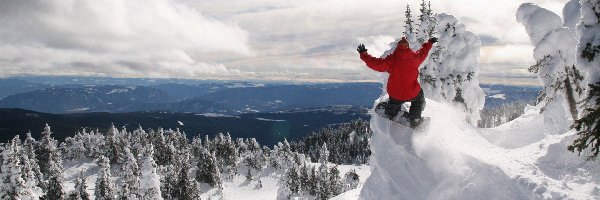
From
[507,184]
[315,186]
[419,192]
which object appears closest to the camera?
[507,184]

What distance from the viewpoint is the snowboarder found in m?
11.3

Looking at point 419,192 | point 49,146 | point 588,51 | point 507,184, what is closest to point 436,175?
point 419,192

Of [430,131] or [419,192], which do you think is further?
[430,131]

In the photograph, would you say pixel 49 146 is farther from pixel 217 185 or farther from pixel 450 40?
pixel 450 40

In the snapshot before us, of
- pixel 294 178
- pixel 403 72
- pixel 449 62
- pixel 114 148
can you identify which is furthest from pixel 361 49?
pixel 114 148

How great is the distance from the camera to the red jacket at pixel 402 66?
11312 millimetres

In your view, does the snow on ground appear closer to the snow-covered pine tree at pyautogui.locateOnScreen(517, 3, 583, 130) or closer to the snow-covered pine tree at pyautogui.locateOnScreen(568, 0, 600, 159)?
the snow-covered pine tree at pyautogui.locateOnScreen(517, 3, 583, 130)

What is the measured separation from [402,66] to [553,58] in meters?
14.2

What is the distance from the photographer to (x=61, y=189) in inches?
2066

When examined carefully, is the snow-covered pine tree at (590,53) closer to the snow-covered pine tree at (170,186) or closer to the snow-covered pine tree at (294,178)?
the snow-covered pine tree at (170,186)

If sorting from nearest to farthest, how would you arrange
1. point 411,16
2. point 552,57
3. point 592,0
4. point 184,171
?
point 592,0 → point 552,57 → point 411,16 → point 184,171

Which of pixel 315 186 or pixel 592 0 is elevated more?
pixel 592 0

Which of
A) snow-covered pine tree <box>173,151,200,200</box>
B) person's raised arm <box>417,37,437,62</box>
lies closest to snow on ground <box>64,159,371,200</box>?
snow-covered pine tree <box>173,151,200,200</box>

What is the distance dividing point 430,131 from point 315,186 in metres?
77.9
